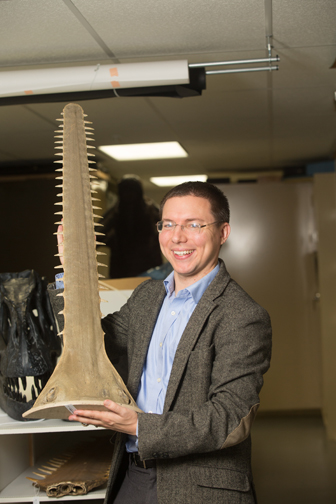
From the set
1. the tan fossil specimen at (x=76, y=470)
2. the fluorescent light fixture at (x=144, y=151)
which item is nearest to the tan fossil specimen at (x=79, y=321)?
the tan fossil specimen at (x=76, y=470)

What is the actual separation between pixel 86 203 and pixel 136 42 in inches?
54.6

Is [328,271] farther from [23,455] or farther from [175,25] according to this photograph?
[23,455]

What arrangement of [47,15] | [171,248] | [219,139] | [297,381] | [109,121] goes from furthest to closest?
[297,381] → [219,139] → [109,121] → [47,15] → [171,248]

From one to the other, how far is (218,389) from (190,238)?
0.42 m

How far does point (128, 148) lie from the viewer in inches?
131

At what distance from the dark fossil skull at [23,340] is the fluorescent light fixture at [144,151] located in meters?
1.33

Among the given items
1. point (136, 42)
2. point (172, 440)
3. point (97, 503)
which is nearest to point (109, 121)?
point (136, 42)

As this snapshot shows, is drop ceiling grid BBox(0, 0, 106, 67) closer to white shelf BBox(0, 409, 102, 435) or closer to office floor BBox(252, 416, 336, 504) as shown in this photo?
white shelf BBox(0, 409, 102, 435)

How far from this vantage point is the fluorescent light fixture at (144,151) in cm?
332

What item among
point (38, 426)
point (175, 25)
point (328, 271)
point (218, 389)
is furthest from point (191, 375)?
point (328, 271)

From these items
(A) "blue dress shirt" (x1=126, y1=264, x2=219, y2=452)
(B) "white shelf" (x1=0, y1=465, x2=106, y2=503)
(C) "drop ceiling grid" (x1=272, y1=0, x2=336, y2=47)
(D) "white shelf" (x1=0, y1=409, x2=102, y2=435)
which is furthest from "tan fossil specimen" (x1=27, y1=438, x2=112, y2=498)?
(C) "drop ceiling grid" (x1=272, y1=0, x2=336, y2=47)

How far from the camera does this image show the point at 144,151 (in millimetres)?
3361

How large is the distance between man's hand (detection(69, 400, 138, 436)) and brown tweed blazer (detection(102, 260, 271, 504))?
29 mm

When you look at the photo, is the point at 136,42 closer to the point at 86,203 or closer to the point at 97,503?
the point at 86,203
